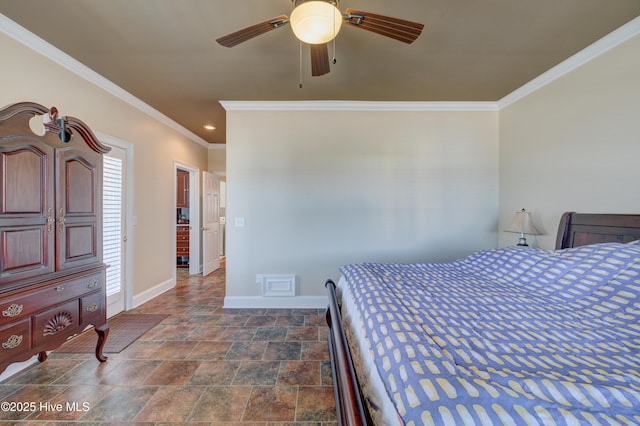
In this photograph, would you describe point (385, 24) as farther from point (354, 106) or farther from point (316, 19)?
point (354, 106)

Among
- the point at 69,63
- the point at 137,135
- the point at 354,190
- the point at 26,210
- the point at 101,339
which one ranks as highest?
the point at 69,63

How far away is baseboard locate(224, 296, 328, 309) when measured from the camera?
3352mm

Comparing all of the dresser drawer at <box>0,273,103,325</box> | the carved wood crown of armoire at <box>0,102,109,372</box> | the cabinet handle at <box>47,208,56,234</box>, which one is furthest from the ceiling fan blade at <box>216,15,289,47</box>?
the dresser drawer at <box>0,273,103,325</box>

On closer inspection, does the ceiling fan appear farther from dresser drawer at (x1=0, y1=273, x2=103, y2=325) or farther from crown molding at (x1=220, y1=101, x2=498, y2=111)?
dresser drawer at (x1=0, y1=273, x2=103, y2=325)

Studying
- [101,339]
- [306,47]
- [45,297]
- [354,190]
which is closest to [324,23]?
[306,47]

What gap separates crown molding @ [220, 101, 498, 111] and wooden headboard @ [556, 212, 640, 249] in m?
1.77

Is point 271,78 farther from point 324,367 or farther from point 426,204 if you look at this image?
point 324,367

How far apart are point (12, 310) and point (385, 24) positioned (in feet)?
9.16

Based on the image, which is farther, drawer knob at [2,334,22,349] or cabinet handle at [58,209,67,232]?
cabinet handle at [58,209,67,232]

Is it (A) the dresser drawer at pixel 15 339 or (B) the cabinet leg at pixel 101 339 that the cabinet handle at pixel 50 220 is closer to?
(A) the dresser drawer at pixel 15 339

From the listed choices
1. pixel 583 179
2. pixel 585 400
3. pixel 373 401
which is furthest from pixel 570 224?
pixel 373 401

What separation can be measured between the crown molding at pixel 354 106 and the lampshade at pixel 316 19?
185cm

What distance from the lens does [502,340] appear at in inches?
41.9

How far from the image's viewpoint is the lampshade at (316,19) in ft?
4.49
